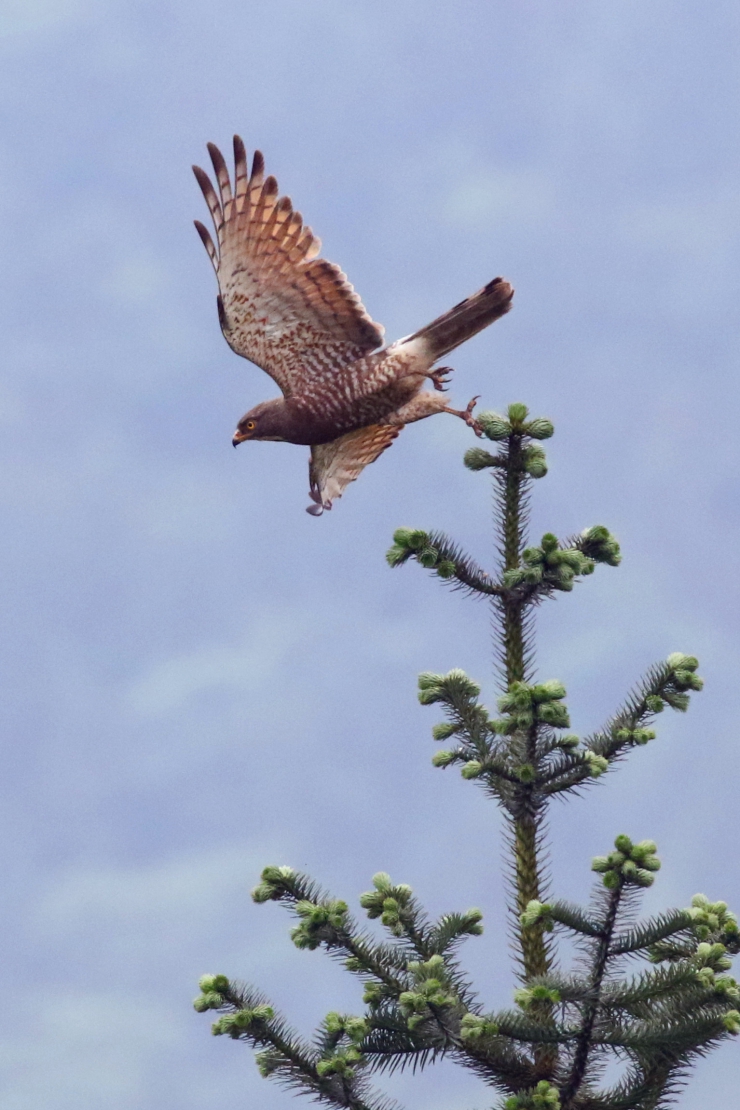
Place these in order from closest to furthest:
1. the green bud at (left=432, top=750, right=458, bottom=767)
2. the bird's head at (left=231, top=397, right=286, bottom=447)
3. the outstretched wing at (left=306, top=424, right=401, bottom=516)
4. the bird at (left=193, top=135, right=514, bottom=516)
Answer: the green bud at (left=432, top=750, right=458, bottom=767)
the bird at (left=193, top=135, right=514, bottom=516)
the bird's head at (left=231, top=397, right=286, bottom=447)
the outstretched wing at (left=306, top=424, right=401, bottom=516)

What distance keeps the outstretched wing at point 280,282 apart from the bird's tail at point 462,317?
0.32 m

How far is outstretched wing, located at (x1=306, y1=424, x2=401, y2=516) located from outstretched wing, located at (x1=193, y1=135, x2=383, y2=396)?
510 mm

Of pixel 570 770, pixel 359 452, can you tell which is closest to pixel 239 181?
pixel 359 452

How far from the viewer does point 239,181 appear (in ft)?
27.7

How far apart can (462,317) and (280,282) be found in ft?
3.75

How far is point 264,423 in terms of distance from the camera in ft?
28.9

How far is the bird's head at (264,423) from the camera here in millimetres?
8758

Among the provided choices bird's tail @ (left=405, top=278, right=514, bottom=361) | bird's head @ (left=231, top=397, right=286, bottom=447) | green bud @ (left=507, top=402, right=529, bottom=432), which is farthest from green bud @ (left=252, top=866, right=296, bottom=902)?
bird's tail @ (left=405, top=278, right=514, bottom=361)

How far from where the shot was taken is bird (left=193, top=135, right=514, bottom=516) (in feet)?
27.4

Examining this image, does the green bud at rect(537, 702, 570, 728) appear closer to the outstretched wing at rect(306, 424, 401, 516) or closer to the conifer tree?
the conifer tree

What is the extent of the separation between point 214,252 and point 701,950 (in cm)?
506

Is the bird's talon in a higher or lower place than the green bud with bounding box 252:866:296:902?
higher

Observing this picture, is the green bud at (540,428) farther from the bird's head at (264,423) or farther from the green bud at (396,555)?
the bird's head at (264,423)

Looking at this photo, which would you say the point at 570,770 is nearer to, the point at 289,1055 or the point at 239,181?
the point at 289,1055
